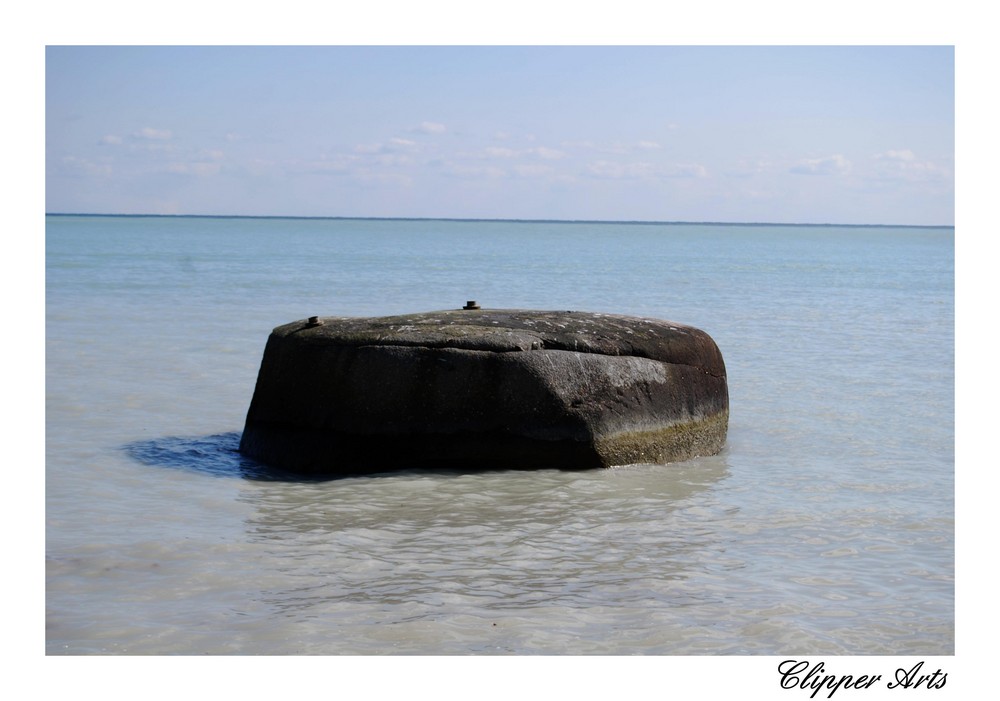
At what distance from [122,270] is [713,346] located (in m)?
29.8

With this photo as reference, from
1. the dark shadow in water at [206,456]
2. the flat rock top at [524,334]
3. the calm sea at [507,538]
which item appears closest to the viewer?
the calm sea at [507,538]

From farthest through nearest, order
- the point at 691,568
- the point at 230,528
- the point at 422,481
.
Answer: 1. the point at 422,481
2. the point at 230,528
3. the point at 691,568

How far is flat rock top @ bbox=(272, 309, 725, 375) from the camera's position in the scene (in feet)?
23.9

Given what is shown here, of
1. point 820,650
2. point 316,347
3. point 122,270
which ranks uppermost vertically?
point 122,270

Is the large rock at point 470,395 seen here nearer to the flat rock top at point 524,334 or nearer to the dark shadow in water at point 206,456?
the flat rock top at point 524,334

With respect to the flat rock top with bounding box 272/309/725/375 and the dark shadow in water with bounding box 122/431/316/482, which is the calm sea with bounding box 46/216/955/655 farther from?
the flat rock top with bounding box 272/309/725/375

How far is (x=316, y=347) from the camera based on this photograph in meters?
7.49

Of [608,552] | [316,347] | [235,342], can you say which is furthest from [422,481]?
[235,342]

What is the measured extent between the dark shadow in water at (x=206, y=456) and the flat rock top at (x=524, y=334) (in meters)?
→ 0.95

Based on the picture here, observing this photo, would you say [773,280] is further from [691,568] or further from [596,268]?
[691,568]

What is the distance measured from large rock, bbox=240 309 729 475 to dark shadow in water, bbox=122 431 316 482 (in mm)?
182

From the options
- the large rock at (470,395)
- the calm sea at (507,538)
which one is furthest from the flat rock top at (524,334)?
the calm sea at (507,538)

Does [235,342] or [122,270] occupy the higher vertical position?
[122,270]

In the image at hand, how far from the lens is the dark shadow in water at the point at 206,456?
7.58 metres
